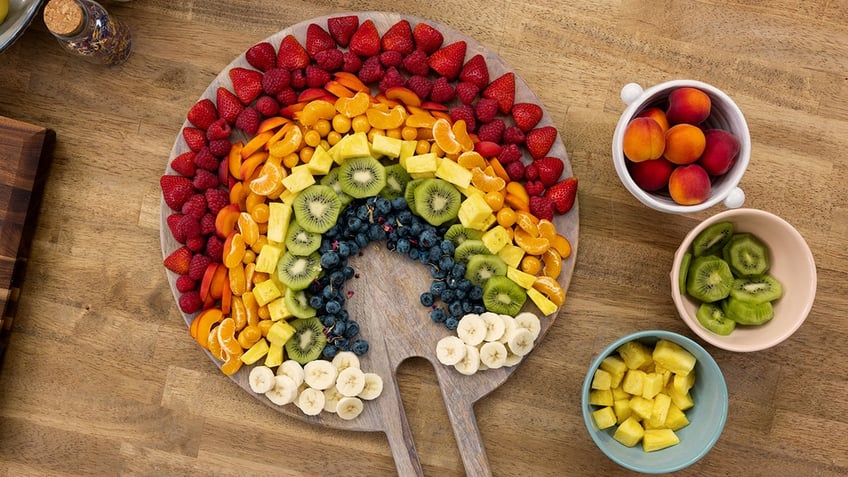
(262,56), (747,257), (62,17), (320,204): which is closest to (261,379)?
(320,204)

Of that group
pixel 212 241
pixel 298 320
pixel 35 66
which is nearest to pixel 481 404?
pixel 298 320

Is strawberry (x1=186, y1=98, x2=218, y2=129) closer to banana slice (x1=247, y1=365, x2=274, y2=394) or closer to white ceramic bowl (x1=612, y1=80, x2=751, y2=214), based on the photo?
banana slice (x1=247, y1=365, x2=274, y2=394)

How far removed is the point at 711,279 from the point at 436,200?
75 centimetres

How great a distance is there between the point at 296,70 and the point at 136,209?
0.64m

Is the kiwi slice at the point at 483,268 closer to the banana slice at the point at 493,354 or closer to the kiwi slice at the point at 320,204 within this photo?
the banana slice at the point at 493,354

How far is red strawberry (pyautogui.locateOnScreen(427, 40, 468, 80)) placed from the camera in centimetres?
175

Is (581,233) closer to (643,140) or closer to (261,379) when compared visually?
(643,140)

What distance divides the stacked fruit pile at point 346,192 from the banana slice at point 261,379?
0.02 m

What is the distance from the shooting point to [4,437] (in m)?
1.93

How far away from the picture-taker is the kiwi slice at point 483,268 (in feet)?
5.67

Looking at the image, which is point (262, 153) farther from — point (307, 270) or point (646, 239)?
point (646, 239)

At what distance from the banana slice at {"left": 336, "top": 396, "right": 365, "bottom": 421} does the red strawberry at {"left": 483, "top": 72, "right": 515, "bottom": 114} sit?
892mm

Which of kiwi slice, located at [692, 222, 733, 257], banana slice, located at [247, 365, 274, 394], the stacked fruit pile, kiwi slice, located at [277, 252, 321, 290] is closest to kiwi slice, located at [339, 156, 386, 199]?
the stacked fruit pile

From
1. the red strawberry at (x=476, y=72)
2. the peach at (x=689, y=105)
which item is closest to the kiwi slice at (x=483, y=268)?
A: the red strawberry at (x=476, y=72)
